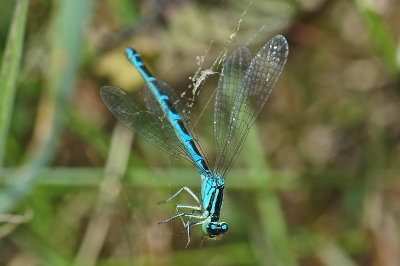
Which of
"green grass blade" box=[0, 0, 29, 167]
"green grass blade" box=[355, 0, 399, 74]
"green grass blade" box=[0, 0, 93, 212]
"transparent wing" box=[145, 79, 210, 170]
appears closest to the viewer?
"green grass blade" box=[0, 0, 29, 167]

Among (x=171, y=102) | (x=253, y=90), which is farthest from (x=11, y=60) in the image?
(x=253, y=90)

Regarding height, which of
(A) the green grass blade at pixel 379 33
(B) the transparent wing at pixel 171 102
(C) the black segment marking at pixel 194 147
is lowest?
(C) the black segment marking at pixel 194 147

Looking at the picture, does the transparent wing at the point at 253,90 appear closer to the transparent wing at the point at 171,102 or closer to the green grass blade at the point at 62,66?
the transparent wing at the point at 171,102

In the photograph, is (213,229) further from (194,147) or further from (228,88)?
(228,88)

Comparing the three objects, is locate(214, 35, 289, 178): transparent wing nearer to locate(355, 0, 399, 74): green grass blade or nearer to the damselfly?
the damselfly

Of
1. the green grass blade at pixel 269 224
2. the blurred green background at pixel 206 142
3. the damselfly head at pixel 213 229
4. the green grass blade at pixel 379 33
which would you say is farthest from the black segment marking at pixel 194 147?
the green grass blade at pixel 379 33

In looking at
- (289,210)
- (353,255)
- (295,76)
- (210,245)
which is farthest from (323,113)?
(210,245)

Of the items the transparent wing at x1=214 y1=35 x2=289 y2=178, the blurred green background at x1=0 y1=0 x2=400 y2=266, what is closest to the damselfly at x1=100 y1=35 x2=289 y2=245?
the transparent wing at x1=214 y1=35 x2=289 y2=178
